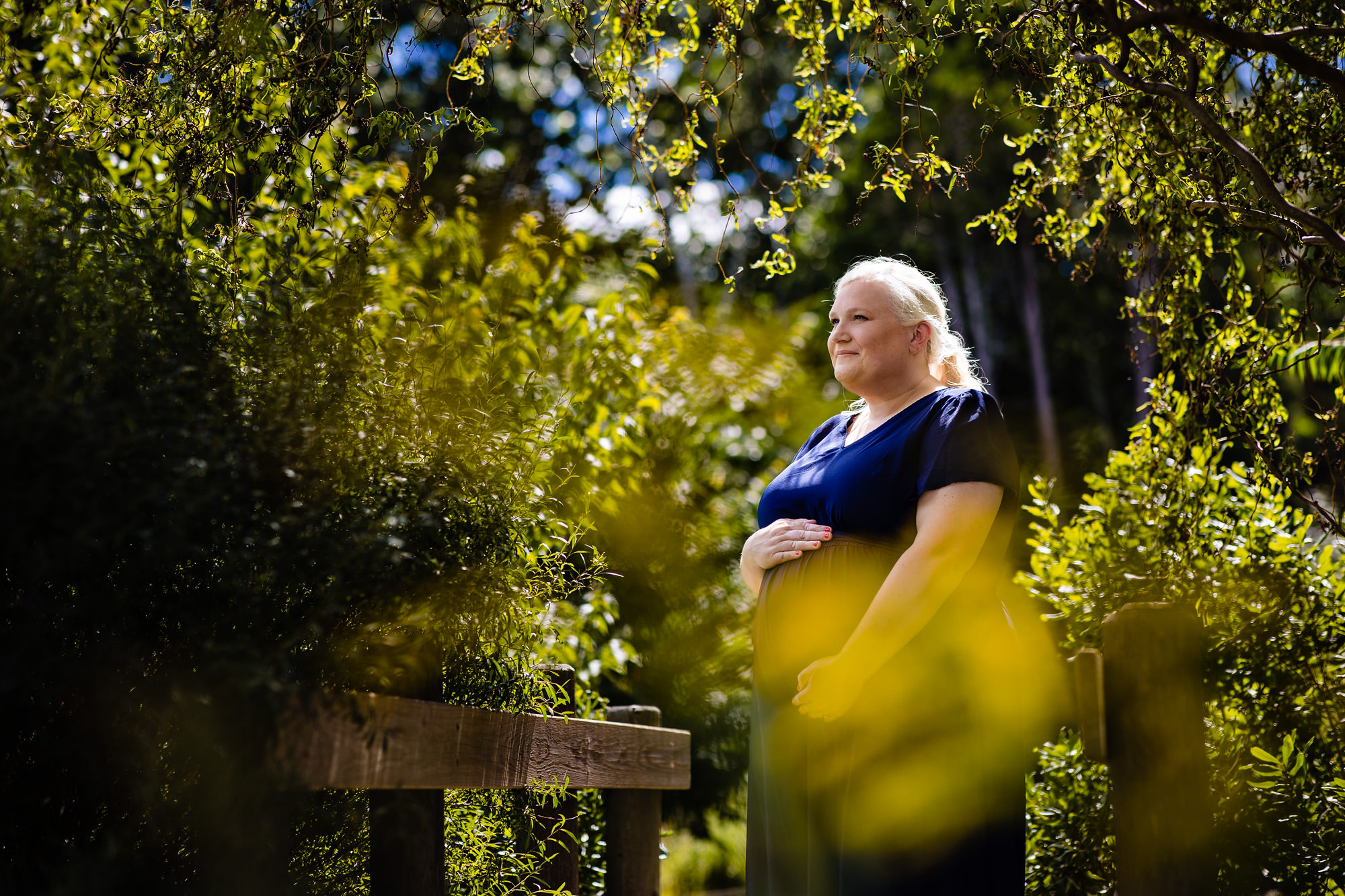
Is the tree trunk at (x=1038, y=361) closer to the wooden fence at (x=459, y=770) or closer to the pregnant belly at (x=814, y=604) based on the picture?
the wooden fence at (x=459, y=770)

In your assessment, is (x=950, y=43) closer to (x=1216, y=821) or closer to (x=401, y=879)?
(x=1216, y=821)

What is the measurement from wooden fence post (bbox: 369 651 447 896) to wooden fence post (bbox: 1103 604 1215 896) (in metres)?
1.78

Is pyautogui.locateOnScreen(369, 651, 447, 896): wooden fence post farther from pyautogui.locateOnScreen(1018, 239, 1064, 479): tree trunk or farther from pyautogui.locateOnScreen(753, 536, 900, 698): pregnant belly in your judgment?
pyautogui.locateOnScreen(1018, 239, 1064, 479): tree trunk

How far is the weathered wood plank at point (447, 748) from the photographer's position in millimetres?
1371

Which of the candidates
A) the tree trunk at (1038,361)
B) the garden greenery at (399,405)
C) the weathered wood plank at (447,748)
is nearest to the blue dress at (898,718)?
the weathered wood plank at (447,748)

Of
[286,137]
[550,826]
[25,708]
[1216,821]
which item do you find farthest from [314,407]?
[1216,821]

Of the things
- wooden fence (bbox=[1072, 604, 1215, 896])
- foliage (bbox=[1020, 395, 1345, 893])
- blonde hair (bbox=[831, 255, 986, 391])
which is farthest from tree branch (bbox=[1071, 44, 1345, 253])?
wooden fence (bbox=[1072, 604, 1215, 896])

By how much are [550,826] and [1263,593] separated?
221 cm

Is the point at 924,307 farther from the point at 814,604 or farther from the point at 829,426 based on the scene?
the point at 814,604

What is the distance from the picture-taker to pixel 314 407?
57.2 inches

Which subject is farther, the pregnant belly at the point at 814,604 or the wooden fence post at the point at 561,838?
the wooden fence post at the point at 561,838

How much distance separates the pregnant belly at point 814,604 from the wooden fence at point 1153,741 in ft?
2.97

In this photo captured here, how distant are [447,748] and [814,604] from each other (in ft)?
2.89

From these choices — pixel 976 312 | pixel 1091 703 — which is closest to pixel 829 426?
pixel 1091 703
